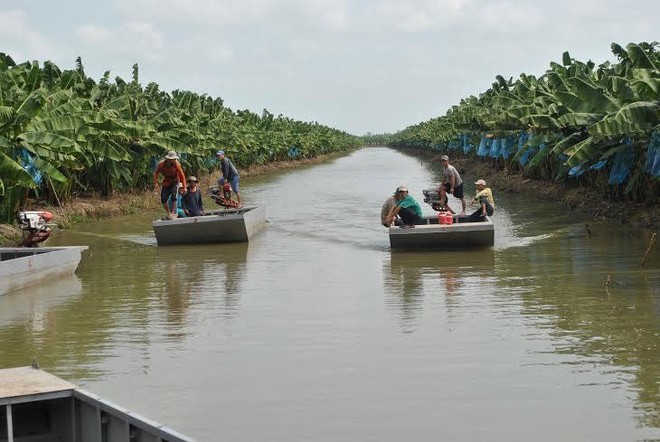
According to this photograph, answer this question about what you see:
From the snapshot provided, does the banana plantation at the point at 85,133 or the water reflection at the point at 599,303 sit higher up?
the banana plantation at the point at 85,133

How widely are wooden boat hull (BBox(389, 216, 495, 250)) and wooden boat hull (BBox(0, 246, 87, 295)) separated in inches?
241

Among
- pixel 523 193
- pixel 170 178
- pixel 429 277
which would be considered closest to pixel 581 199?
pixel 523 193

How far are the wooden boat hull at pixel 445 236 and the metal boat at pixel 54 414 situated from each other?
1117 centimetres

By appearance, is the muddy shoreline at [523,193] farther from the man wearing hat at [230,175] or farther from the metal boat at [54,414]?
the metal boat at [54,414]

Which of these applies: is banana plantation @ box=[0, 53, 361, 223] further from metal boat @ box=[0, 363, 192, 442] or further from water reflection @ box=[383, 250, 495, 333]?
metal boat @ box=[0, 363, 192, 442]

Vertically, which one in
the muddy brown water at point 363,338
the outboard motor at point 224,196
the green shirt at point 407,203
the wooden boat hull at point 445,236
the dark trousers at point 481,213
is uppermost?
the outboard motor at point 224,196

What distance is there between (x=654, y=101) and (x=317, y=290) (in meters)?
8.54

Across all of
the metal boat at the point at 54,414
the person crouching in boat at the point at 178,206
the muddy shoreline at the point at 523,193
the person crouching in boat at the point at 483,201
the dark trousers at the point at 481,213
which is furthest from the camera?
the muddy shoreline at the point at 523,193

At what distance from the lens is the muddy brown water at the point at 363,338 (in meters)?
8.14

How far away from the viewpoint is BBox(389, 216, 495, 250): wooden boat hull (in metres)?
18.2

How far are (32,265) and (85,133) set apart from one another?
8.69 m

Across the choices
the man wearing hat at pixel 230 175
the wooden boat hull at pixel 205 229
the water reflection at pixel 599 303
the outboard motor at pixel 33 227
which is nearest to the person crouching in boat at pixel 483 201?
the water reflection at pixel 599 303

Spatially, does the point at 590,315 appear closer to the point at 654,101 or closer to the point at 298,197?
the point at 654,101

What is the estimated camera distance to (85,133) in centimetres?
2325
